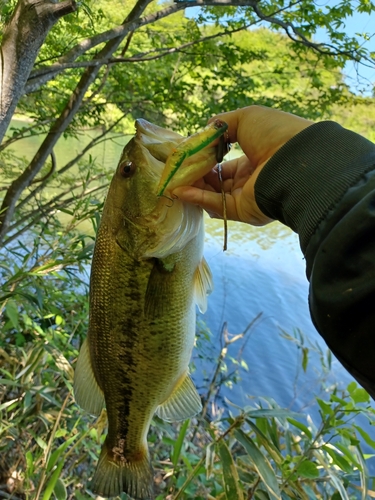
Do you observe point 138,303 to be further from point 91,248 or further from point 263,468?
point 91,248

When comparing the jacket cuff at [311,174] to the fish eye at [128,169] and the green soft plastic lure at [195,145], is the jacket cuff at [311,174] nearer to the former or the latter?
the green soft plastic lure at [195,145]

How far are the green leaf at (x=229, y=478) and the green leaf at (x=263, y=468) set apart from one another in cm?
11

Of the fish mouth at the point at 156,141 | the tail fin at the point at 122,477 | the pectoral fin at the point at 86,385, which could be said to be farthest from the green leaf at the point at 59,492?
the fish mouth at the point at 156,141

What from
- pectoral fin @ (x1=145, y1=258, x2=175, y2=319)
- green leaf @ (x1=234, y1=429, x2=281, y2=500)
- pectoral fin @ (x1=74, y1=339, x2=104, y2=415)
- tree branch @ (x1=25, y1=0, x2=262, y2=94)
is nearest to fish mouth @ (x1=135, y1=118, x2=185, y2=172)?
pectoral fin @ (x1=145, y1=258, x2=175, y2=319)

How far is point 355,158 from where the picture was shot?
1.05 metres

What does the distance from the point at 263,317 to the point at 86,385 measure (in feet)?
18.3

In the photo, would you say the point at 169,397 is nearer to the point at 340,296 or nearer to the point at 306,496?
the point at 306,496

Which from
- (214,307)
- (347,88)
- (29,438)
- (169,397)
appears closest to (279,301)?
(214,307)

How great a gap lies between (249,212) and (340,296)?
64cm

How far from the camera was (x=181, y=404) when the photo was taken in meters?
1.73

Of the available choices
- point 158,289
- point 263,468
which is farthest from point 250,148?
point 263,468

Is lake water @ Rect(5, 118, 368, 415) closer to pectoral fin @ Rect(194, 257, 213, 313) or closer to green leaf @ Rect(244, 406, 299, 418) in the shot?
green leaf @ Rect(244, 406, 299, 418)

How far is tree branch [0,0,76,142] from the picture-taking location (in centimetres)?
201

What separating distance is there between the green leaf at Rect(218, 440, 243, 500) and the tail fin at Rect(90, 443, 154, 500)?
1.19 ft
